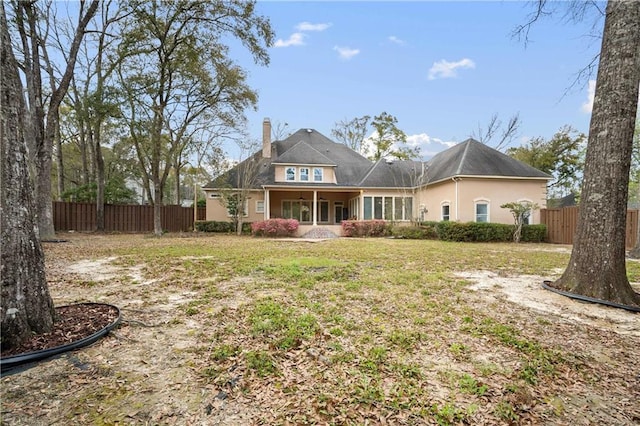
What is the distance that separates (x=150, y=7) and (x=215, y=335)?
1601cm

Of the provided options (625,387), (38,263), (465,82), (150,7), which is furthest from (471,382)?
(465,82)

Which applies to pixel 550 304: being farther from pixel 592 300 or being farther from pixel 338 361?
pixel 338 361

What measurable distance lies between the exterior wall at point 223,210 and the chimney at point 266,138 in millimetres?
3554

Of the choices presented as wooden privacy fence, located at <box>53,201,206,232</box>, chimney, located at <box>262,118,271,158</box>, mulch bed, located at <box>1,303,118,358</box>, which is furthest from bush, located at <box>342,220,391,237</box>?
mulch bed, located at <box>1,303,118,358</box>

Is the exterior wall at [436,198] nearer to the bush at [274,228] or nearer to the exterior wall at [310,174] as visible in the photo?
the exterior wall at [310,174]

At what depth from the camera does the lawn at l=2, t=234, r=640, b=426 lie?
1.95 metres

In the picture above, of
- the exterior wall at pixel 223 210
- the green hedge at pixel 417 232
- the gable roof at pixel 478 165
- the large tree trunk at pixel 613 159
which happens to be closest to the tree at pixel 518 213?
the gable roof at pixel 478 165

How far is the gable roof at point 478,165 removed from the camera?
15.8m

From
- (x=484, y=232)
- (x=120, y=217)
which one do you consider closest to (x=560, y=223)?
(x=484, y=232)

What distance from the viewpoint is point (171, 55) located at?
49.6ft

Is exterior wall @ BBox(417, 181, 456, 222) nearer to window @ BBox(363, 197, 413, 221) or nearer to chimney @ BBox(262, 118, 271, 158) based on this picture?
window @ BBox(363, 197, 413, 221)

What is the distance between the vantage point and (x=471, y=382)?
228 cm

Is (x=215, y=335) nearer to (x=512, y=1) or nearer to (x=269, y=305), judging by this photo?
(x=269, y=305)

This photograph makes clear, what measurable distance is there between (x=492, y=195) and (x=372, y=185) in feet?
22.0
